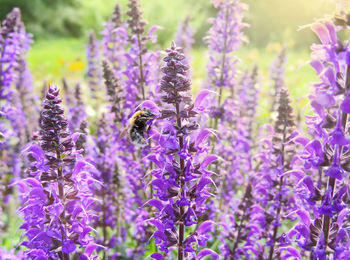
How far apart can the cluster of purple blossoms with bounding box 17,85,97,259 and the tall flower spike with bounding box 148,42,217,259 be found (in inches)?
24.6

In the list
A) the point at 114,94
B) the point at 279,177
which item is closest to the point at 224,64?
the point at 114,94

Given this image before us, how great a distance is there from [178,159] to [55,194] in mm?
998

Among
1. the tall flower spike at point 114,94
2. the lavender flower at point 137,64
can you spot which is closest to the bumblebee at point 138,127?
the lavender flower at point 137,64

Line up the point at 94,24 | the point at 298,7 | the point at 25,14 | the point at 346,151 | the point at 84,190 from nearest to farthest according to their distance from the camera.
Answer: the point at 346,151, the point at 84,190, the point at 94,24, the point at 298,7, the point at 25,14

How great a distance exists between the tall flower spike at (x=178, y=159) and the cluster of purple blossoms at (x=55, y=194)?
63 centimetres

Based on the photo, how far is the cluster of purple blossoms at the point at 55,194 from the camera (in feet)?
9.88

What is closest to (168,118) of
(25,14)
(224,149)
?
(224,149)

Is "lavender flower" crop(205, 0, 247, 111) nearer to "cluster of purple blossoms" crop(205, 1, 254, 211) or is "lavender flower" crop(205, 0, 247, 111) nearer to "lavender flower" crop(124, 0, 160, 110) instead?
"cluster of purple blossoms" crop(205, 1, 254, 211)

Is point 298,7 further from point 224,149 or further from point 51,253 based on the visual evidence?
point 51,253

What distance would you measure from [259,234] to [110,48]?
472 cm

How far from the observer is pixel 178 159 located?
10.7 feet

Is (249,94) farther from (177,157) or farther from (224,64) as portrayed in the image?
(177,157)

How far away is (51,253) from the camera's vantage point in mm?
3207

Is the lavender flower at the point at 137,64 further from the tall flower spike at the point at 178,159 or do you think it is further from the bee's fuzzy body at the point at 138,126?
the tall flower spike at the point at 178,159
